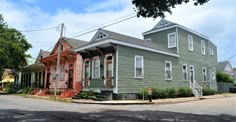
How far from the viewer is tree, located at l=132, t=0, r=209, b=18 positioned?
29.3 ft

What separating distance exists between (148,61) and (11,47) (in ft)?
68.9

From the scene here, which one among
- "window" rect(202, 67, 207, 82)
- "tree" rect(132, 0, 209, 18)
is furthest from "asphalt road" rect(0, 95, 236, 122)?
"window" rect(202, 67, 207, 82)

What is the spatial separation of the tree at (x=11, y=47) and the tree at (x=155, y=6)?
2722 cm

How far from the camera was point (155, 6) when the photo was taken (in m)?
9.12

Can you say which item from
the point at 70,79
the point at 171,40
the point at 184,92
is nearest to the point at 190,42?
the point at 171,40

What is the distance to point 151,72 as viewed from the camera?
22.2 meters

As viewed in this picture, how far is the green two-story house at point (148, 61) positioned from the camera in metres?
19.9

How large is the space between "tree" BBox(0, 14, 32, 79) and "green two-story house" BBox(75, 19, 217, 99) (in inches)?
557

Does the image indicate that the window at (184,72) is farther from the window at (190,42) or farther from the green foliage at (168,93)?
the window at (190,42)

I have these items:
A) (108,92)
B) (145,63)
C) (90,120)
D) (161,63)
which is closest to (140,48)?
(145,63)

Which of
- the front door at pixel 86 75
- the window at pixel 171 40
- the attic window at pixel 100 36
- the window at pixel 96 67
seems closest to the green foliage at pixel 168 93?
the window at pixel 96 67

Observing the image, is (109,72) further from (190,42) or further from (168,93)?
(190,42)

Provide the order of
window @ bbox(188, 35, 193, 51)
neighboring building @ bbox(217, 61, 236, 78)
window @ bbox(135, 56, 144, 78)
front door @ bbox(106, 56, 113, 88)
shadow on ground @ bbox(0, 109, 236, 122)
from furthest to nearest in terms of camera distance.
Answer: neighboring building @ bbox(217, 61, 236, 78) < window @ bbox(188, 35, 193, 51) < window @ bbox(135, 56, 144, 78) < front door @ bbox(106, 56, 113, 88) < shadow on ground @ bbox(0, 109, 236, 122)

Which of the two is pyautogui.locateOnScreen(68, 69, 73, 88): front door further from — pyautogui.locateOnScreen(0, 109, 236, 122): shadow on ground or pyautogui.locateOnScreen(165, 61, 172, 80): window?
pyautogui.locateOnScreen(0, 109, 236, 122): shadow on ground
